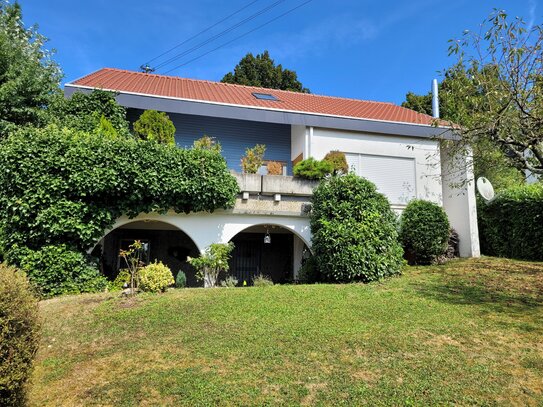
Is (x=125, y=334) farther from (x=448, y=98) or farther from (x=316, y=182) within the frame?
(x=448, y=98)

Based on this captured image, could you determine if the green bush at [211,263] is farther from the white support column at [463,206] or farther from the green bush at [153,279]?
the white support column at [463,206]

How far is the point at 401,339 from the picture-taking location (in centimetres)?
627

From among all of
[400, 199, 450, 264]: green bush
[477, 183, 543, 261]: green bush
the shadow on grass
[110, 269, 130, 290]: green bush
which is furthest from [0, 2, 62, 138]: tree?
[477, 183, 543, 261]: green bush

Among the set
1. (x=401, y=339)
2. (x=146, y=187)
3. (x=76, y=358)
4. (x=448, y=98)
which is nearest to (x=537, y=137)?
(x=448, y=98)

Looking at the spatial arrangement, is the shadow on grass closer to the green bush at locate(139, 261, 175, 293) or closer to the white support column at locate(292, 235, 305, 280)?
the white support column at locate(292, 235, 305, 280)

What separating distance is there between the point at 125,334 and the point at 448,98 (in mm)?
10123

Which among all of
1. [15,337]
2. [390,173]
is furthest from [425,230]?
[15,337]

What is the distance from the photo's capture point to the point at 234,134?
50.0 ft

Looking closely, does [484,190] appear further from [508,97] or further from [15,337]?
[15,337]

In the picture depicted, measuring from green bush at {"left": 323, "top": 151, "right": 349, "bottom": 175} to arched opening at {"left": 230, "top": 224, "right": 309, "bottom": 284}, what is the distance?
3.12 meters

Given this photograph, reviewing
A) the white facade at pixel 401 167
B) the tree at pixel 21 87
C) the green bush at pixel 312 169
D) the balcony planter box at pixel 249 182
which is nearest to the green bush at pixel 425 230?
the white facade at pixel 401 167

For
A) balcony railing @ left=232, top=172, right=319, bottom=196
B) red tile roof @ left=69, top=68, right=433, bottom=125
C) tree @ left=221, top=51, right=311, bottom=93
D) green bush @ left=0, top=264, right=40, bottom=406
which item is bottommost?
green bush @ left=0, top=264, right=40, bottom=406

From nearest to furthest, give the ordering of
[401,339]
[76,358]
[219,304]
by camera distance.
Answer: [76,358] < [401,339] < [219,304]

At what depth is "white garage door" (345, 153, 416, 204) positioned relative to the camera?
560 inches
